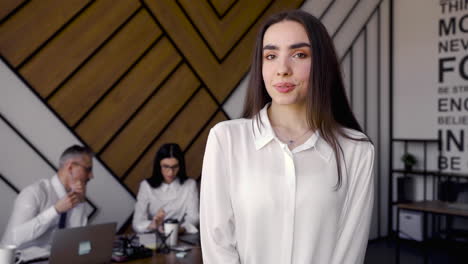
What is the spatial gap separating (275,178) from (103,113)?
122 inches

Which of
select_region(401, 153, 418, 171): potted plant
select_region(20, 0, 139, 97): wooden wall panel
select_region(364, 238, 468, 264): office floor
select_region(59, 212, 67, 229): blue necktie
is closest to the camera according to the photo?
select_region(59, 212, 67, 229): blue necktie

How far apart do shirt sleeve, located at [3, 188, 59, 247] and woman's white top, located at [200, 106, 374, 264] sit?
1956mm

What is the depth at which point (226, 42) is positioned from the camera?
4.77 meters

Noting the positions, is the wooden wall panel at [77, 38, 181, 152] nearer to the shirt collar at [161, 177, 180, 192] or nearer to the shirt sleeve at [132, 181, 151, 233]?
the shirt sleeve at [132, 181, 151, 233]

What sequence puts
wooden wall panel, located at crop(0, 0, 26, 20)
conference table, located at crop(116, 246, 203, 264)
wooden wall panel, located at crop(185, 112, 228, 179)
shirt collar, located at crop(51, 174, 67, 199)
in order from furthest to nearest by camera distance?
1. wooden wall panel, located at crop(185, 112, 228, 179)
2. wooden wall panel, located at crop(0, 0, 26, 20)
3. shirt collar, located at crop(51, 174, 67, 199)
4. conference table, located at crop(116, 246, 203, 264)

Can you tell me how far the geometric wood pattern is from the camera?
3.58 m

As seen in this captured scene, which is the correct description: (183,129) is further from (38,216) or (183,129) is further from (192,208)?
(38,216)

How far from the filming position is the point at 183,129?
4.45 metres

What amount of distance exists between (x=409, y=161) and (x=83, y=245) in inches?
191

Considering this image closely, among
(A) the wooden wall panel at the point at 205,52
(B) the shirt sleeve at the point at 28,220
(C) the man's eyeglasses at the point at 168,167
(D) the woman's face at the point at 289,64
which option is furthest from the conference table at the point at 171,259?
(A) the wooden wall panel at the point at 205,52

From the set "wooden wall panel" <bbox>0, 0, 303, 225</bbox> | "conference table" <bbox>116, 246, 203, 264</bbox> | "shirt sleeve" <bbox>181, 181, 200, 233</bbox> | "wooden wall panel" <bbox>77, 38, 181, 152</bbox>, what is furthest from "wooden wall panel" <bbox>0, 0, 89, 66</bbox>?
"conference table" <bbox>116, 246, 203, 264</bbox>

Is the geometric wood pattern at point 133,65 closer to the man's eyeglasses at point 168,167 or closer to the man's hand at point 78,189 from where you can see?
the man's eyeglasses at point 168,167

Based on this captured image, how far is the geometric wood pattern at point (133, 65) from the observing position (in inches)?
141

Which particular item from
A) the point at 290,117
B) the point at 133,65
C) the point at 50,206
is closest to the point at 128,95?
the point at 133,65
